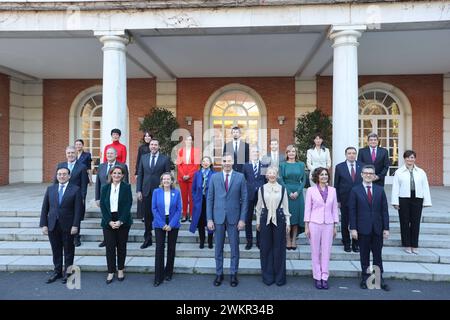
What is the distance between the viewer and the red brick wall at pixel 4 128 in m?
12.2

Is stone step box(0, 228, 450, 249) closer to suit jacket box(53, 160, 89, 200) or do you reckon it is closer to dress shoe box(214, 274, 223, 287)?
suit jacket box(53, 160, 89, 200)

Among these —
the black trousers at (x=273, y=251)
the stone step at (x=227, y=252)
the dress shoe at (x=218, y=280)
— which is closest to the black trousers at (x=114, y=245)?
the stone step at (x=227, y=252)

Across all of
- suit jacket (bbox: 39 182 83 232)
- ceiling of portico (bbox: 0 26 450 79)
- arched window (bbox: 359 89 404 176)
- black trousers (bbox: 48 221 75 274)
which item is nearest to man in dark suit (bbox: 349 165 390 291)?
suit jacket (bbox: 39 182 83 232)

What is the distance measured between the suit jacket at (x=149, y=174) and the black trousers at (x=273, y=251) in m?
2.12

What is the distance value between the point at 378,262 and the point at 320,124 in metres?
7.43

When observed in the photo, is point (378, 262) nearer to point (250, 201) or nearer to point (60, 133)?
point (250, 201)

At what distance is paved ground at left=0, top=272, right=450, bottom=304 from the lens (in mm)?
4305

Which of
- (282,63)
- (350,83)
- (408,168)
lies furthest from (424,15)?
(282,63)

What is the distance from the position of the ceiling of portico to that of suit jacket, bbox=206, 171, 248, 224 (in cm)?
415

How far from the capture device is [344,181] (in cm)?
553

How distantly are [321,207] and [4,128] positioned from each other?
500 inches

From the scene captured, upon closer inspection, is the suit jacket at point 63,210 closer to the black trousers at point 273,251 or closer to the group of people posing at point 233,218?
the group of people posing at point 233,218

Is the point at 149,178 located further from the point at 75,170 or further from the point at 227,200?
the point at 227,200

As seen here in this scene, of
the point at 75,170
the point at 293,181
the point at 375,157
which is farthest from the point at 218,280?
the point at 375,157
